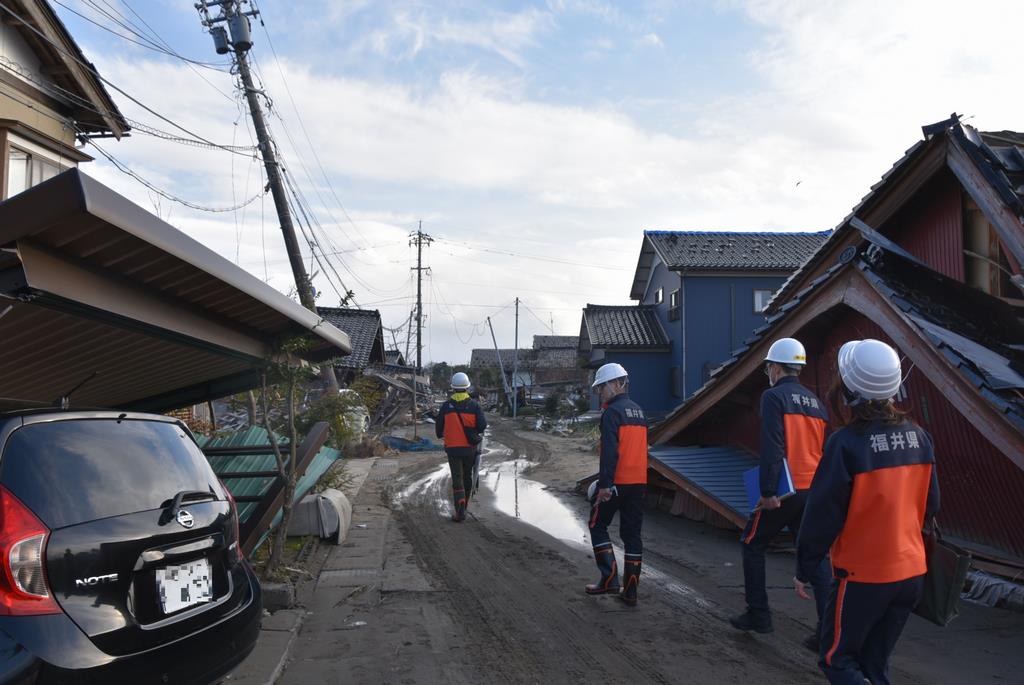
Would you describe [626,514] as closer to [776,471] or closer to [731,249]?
[776,471]

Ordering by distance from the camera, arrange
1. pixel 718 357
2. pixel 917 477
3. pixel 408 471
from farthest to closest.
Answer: pixel 718 357 → pixel 408 471 → pixel 917 477

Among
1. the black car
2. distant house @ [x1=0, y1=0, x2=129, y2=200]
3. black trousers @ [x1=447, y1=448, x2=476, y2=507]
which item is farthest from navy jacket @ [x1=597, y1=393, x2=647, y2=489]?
distant house @ [x1=0, y1=0, x2=129, y2=200]

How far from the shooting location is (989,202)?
20.1 ft

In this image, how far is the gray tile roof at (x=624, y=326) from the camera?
91.9 feet

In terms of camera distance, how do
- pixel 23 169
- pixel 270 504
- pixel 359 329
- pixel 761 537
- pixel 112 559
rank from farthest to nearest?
pixel 359 329
pixel 23 169
pixel 270 504
pixel 761 537
pixel 112 559

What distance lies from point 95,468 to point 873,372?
3.47 meters

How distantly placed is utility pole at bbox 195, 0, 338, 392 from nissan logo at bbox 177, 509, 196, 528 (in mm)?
11807

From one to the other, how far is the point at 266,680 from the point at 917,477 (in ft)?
11.8

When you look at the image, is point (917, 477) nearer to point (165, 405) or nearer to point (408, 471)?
point (165, 405)

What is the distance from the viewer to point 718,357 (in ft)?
86.2

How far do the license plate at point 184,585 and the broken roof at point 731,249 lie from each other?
23.5 meters

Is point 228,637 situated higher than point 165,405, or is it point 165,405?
point 165,405

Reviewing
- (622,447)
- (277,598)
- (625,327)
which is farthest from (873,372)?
(625,327)

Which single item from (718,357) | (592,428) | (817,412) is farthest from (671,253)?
(817,412)
